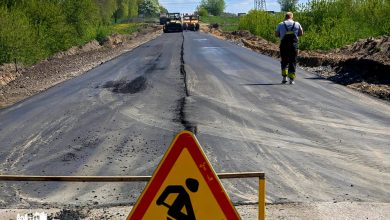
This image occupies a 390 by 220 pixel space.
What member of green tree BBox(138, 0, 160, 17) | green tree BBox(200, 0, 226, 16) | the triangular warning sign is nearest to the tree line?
the triangular warning sign

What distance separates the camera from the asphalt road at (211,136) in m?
6.34

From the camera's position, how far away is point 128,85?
49.2 feet

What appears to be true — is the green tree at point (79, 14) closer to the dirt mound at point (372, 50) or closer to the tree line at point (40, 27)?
the tree line at point (40, 27)

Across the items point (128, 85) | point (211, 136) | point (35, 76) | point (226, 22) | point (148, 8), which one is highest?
point (211, 136)

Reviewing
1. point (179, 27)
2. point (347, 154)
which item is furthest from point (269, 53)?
point (179, 27)

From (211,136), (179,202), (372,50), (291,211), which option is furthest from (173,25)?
(179,202)

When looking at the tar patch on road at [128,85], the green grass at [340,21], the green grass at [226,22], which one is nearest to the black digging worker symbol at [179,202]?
the tar patch on road at [128,85]

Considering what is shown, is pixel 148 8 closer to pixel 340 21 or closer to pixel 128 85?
pixel 340 21

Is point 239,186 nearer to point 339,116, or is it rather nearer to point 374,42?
point 339,116

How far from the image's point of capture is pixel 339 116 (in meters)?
10.5

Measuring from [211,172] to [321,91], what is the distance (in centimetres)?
1078

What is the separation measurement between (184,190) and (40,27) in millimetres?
26033

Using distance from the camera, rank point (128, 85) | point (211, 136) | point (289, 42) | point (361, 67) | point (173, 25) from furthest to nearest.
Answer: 1. point (173, 25)
2. point (361, 67)
3. point (128, 85)
4. point (289, 42)
5. point (211, 136)

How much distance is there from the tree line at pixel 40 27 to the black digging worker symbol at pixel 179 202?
20.8 metres
